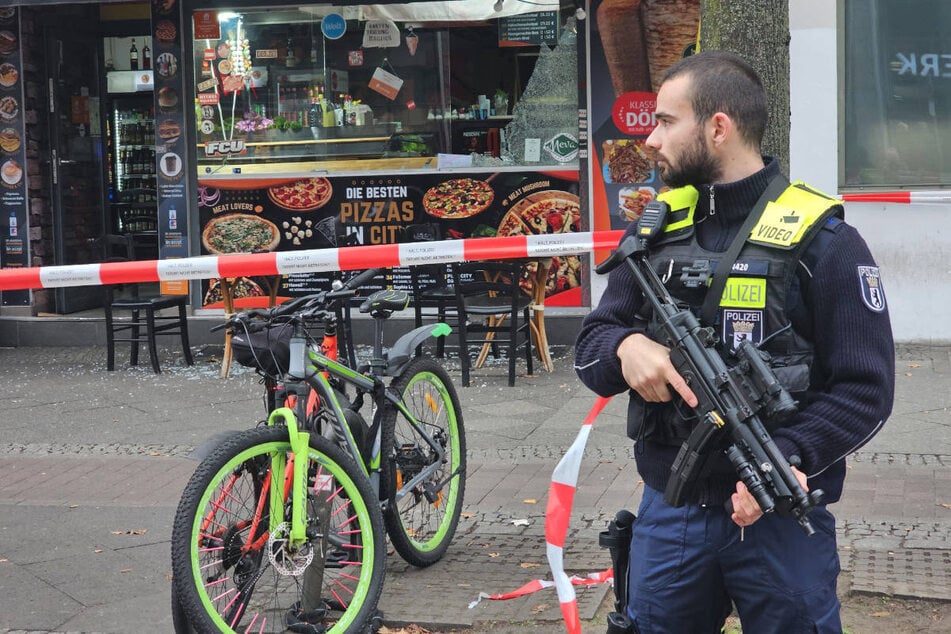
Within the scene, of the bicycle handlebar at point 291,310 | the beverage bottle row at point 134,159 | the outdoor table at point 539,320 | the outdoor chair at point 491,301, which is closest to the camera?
the bicycle handlebar at point 291,310

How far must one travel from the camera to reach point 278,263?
27.9 ft

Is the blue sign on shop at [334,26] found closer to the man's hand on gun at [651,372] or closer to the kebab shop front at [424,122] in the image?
the kebab shop front at [424,122]

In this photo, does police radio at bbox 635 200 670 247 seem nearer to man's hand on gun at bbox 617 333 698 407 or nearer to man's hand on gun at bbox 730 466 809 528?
man's hand on gun at bbox 617 333 698 407

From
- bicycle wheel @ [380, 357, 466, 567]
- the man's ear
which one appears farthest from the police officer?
bicycle wheel @ [380, 357, 466, 567]

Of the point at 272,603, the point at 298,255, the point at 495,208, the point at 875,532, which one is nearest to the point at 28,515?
the point at 272,603

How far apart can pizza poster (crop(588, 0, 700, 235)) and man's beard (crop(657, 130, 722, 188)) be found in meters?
7.74

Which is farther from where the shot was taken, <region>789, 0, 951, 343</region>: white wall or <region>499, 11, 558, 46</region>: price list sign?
<region>499, 11, 558, 46</region>: price list sign

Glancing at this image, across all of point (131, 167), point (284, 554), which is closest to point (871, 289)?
point (284, 554)

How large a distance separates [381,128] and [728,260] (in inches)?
342

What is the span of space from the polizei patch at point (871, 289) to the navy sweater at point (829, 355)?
12 mm

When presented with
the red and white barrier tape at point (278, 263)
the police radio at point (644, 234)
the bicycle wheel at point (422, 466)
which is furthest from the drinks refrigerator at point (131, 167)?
the police radio at point (644, 234)

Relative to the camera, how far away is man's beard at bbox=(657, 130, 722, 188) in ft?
9.38

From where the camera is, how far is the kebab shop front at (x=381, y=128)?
1093cm

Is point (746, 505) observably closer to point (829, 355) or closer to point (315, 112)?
point (829, 355)
